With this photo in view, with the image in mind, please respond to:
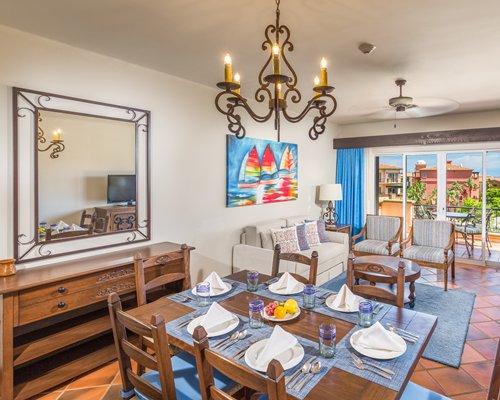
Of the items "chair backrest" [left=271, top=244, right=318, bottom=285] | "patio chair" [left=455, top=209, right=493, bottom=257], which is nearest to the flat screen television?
"chair backrest" [left=271, top=244, right=318, bottom=285]

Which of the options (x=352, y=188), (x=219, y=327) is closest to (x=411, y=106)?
(x=352, y=188)

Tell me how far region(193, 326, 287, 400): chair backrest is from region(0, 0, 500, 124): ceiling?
6.30 feet

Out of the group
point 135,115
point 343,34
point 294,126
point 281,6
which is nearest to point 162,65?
point 135,115

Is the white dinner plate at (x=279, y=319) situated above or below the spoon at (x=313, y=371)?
above

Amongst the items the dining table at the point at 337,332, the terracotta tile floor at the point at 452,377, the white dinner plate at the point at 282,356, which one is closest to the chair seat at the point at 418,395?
the dining table at the point at 337,332

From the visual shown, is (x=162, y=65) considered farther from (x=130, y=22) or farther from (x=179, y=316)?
(x=179, y=316)

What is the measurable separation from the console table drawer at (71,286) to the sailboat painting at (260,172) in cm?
177

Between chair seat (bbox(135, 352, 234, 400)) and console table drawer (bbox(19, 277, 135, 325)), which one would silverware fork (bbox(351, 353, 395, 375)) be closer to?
chair seat (bbox(135, 352, 234, 400))

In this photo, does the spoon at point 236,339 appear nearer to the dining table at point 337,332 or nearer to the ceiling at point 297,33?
the dining table at point 337,332

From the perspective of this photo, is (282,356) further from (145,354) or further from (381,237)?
(381,237)

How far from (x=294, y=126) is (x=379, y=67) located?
2254 mm

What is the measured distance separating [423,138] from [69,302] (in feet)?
18.5

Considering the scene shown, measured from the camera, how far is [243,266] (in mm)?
4016

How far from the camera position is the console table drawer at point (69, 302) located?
2.08 m
